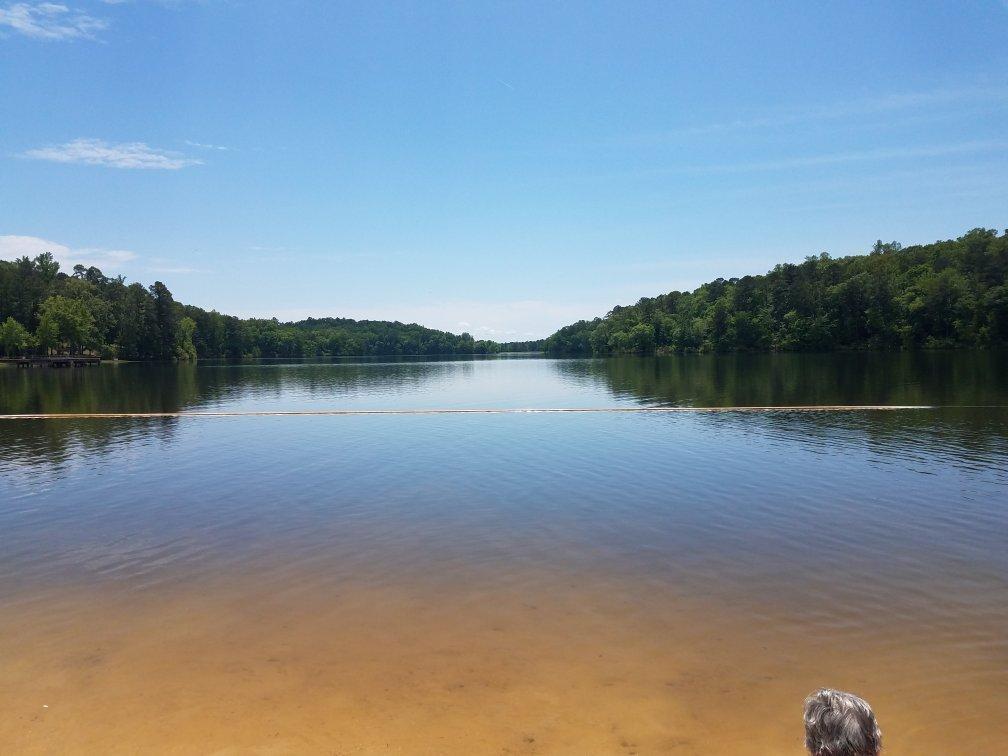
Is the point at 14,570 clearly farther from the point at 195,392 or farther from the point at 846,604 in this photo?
the point at 195,392

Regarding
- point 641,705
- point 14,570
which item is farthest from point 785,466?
point 14,570

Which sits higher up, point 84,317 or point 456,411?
point 84,317

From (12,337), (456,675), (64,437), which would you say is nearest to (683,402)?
(64,437)

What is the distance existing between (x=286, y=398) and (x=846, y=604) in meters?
53.8

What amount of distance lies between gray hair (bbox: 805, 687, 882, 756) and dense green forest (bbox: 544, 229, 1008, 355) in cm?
15754

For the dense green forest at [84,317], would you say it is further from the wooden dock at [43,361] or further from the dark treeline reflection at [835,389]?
the dark treeline reflection at [835,389]

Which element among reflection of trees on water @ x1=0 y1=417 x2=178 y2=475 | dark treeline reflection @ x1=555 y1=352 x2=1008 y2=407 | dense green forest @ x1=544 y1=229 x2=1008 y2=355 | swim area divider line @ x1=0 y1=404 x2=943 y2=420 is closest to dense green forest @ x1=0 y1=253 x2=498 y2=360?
swim area divider line @ x1=0 y1=404 x2=943 y2=420

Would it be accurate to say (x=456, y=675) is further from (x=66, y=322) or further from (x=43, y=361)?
(x=66, y=322)

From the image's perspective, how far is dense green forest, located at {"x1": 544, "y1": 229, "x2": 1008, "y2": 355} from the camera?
138 m

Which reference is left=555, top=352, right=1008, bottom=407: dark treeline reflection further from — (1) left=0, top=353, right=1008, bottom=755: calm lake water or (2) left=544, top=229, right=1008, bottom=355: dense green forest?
(2) left=544, top=229, right=1008, bottom=355: dense green forest

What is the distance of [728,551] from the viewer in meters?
13.2

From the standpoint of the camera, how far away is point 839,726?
3143mm

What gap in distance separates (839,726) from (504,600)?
8144 millimetres

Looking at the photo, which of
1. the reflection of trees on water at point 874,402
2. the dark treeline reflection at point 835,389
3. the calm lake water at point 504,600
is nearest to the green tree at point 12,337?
Result: the dark treeline reflection at point 835,389
